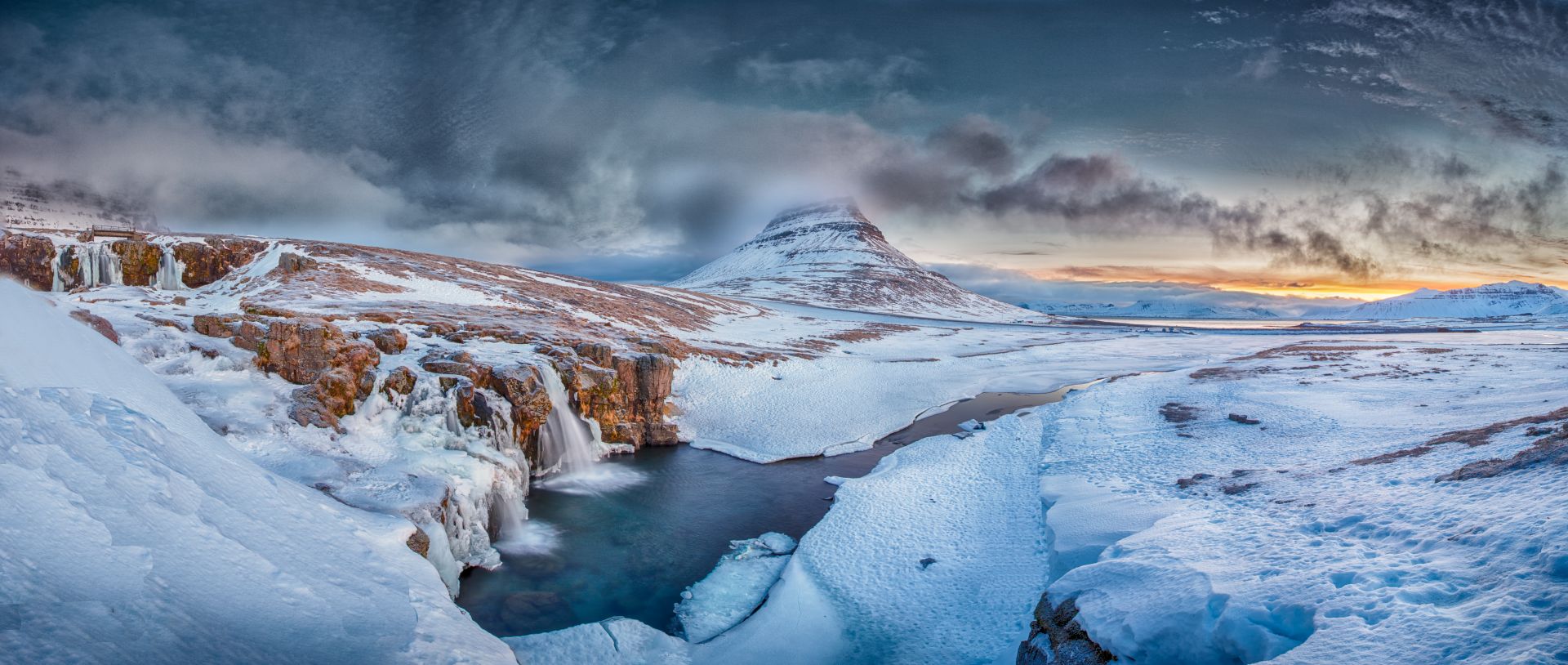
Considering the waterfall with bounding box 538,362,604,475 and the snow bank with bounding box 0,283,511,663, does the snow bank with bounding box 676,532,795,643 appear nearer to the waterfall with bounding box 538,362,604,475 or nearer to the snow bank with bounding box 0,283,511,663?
the snow bank with bounding box 0,283,511,663

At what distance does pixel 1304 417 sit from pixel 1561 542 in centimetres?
1656

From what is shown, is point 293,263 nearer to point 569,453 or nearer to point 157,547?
point 569,453

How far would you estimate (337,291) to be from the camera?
33.9m

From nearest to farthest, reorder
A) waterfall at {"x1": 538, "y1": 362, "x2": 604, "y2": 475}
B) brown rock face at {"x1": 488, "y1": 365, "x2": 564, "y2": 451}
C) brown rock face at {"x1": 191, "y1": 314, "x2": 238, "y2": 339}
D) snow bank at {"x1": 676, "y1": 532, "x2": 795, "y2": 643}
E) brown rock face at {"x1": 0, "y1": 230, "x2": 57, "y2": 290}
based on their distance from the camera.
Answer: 1. snow bank at {"x1": 676, "y1": 532, "x2": 795, "y2": 643}
2. brown rock face at {"x1": 191, "y1": 314, "x2": 238, "y2": 339}
3. brown rock face at {"x1": 488, "y1": 365, "x2": 564, "y2": 451}
4. waterfall at {"x1": 538, "y1": 362, "x2": 604, "y2": 475}
5. brown rock face at {"x1": 0, "y1": 230, "x2": 57, "y2": 290}

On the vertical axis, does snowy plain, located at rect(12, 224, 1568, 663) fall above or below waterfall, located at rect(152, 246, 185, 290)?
below

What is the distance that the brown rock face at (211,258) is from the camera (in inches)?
1489

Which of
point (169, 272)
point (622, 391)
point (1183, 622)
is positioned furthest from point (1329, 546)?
point (169, 272)

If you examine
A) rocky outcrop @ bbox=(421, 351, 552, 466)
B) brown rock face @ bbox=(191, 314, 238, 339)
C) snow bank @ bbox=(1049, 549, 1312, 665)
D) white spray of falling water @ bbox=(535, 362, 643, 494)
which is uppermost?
brown rock face @ bbox=(191, 314, 238, 339)

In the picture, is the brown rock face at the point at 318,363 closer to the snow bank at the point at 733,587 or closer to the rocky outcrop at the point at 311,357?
the rocky outcrop at the point at 311,357

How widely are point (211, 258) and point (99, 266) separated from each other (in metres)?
5.16

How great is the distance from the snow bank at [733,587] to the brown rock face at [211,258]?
146 ft

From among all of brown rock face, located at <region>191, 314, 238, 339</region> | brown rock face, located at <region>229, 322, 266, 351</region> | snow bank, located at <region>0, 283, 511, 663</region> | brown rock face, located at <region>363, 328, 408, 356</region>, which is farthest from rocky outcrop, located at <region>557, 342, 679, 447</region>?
snow bank, located at <region>0, 283, 511, 663</region>

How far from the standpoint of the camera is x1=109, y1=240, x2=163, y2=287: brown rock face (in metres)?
35.7

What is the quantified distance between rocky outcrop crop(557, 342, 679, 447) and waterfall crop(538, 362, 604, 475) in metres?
0.66
